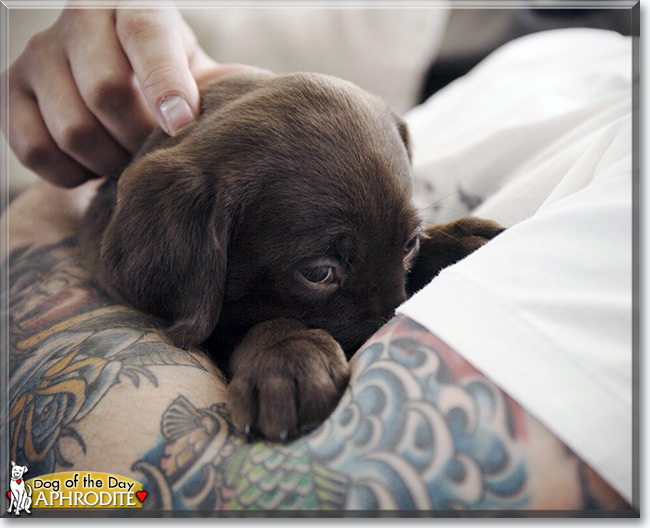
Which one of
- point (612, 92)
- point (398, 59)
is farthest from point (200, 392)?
point (398, 59)

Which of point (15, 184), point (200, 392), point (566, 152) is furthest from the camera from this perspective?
point (15, 184)

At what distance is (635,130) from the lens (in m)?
1.28

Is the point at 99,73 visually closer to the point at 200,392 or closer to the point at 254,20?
the point at 200,392

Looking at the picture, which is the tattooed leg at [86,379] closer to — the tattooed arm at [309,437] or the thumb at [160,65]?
the tattooed arm at [309,437]

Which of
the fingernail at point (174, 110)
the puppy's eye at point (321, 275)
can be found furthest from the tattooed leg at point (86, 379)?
the fingernail at point (174, 110)

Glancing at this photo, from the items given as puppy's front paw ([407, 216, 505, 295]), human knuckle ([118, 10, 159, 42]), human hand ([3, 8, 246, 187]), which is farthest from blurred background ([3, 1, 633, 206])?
puppy's front paw ([407, 216, 505, 295])

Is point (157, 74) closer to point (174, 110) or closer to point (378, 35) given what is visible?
point (174, 110)

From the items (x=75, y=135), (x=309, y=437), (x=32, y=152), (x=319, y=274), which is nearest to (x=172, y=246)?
(x=319, y=274)

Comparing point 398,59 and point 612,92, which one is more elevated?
point 612,92

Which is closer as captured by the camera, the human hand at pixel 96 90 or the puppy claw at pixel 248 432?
the puppy claw at pixel 248 432

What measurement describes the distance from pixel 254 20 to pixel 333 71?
0.68m

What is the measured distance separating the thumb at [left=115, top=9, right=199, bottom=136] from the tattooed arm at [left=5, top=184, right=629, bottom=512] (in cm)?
66

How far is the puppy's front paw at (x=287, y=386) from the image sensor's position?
3.70 feet

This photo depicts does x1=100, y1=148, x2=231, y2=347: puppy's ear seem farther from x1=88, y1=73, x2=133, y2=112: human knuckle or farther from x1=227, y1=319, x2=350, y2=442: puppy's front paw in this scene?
x1=88, y1=73, x2=133, y2=112: human knuckle
